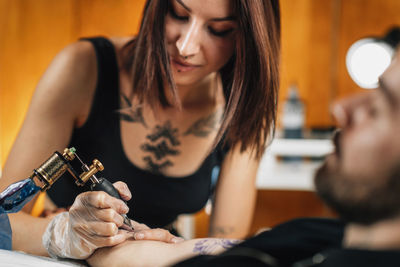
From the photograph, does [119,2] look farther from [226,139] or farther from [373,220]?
[373,220]

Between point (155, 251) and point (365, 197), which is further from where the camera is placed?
point (155, 251)

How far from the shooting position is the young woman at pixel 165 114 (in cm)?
95

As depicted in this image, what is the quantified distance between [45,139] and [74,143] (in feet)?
0.26

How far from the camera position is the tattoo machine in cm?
69

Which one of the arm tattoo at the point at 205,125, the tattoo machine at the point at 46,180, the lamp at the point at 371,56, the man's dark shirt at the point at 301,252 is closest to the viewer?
the man's dark shirt at the point at 301,252

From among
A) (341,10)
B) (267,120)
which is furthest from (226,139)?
(341,10)

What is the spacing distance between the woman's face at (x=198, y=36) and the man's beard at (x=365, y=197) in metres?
0.50

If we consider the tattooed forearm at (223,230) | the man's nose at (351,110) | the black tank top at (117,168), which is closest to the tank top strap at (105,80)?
the black tank top at (117,168)

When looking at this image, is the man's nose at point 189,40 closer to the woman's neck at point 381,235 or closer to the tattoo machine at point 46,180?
the tattoo machine at point 46,180

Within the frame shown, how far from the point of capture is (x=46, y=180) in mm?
685

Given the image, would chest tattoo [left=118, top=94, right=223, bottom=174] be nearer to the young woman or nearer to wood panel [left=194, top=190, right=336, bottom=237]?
the young woman

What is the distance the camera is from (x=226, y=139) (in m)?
1.16

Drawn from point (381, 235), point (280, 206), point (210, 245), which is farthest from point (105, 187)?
point (280, 206)

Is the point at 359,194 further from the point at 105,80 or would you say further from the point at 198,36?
the point at 105,80
